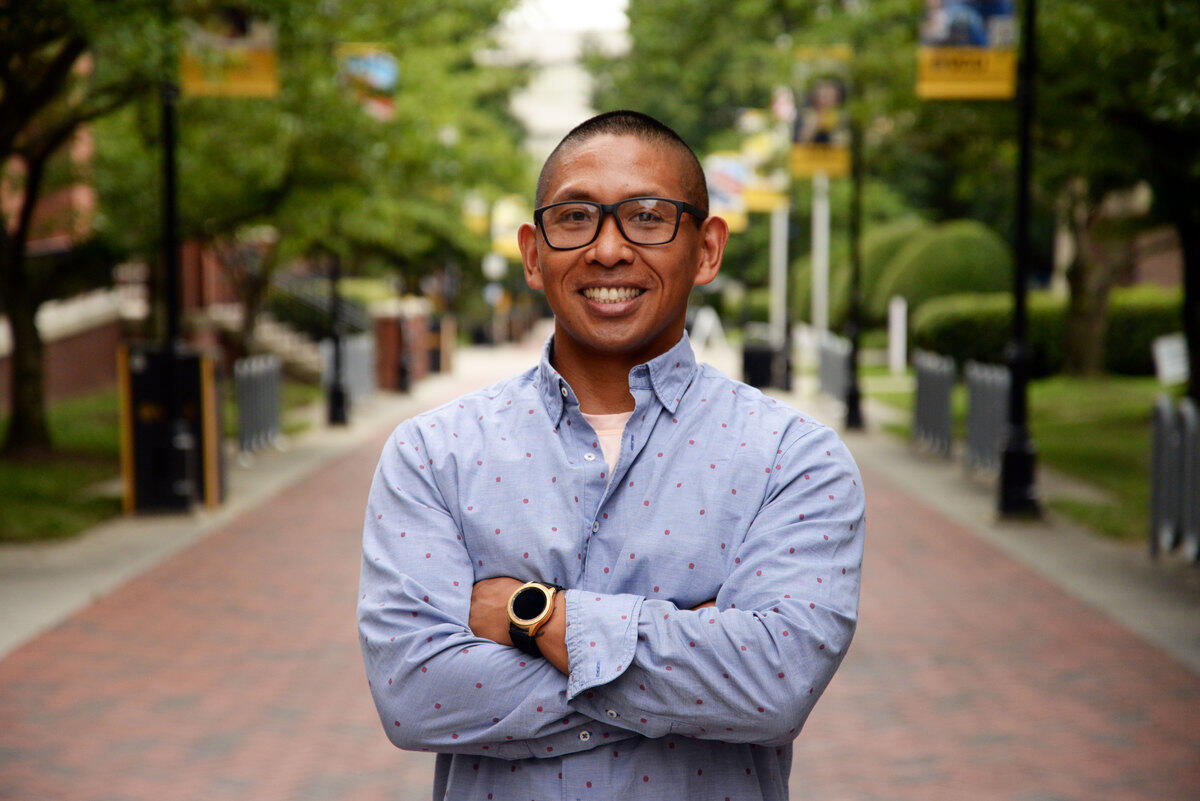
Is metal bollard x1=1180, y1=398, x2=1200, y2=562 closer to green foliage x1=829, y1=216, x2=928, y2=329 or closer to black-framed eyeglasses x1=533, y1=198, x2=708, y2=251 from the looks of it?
black-framed eyeglasses x1=533, y1=198, x2=708, y2=251

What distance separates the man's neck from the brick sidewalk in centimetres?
332

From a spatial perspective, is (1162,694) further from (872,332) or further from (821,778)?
(872,332)

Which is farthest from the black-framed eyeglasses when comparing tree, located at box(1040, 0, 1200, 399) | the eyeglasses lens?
tree, located at box(1040, 0, 1200, 399)

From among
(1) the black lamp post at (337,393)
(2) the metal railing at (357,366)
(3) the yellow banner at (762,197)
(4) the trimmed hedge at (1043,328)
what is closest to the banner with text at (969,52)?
(1) the black lamp post at (337,393)

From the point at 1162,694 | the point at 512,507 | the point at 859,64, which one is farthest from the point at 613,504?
the point at 859,64

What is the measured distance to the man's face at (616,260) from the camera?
7.60 feet

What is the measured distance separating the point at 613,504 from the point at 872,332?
118 feet

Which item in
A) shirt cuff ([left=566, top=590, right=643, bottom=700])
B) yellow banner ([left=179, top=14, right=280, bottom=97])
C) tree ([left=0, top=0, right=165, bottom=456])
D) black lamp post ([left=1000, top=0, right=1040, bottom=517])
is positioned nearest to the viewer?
shirt cuff ([left=566, top=590, right=643, bottom=700])

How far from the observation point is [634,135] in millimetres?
2338

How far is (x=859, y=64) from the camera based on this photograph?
18.8 meters

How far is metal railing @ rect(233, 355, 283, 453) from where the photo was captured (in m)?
17.0

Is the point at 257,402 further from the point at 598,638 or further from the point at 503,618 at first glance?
the point at 598,638

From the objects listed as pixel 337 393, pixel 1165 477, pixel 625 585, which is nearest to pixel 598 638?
pixel 625 585

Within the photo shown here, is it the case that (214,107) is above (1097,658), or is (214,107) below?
above
